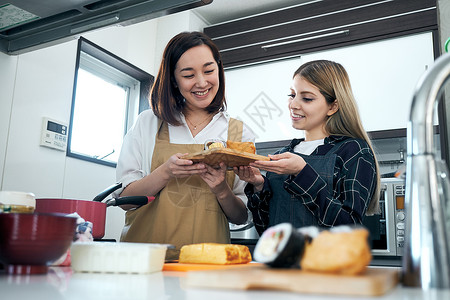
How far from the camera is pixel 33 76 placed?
201cm

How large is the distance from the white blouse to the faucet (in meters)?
0.93

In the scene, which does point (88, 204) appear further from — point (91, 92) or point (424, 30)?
point (424, 30)

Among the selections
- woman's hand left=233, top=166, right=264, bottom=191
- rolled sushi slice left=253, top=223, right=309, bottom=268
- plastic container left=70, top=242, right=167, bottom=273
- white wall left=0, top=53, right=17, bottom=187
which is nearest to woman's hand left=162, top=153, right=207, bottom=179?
woman's hand left=233, top=166, right=264, bottom=191

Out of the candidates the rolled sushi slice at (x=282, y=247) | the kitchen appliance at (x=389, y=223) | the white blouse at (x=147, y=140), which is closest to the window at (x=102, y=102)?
the white blouse at (x=147, y=140)

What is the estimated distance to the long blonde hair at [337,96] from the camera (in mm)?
1358

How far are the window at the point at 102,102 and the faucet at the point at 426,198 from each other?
1.95m

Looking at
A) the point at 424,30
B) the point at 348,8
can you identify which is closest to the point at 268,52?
the point at 348,8

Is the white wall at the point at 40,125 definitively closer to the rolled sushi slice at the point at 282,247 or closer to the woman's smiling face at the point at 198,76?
the woman's smiling face at the point at 198,76

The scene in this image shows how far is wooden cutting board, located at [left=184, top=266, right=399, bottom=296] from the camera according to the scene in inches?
17.3

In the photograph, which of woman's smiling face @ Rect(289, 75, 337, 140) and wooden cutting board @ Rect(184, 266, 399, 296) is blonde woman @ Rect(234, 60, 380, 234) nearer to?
woman's smiling face @ Rect(289, 75, 337, 140)

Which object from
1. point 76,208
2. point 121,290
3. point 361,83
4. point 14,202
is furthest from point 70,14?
point 361,83

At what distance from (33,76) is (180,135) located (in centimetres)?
95

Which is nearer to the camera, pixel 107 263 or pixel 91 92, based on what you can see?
pixel 107 263

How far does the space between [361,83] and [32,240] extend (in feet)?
7.70
